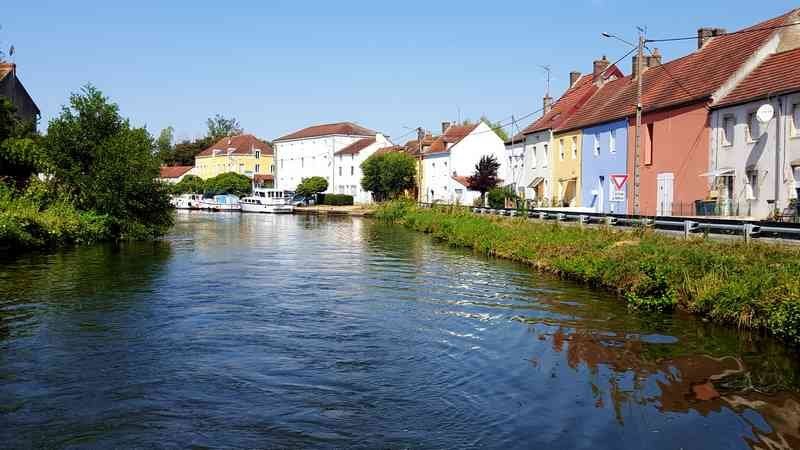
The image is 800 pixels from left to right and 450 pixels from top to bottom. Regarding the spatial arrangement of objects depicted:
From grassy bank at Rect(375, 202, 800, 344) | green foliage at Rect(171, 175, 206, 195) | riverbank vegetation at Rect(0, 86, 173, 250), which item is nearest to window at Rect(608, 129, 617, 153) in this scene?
grassy bank at Rect(375, 202, 800, 344)

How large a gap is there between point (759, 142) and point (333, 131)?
85.0m

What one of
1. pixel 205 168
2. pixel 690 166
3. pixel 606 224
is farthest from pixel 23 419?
pixel 205 168

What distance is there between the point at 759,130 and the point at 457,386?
24.0 m

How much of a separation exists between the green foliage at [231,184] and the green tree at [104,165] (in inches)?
2830

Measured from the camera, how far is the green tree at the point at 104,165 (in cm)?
3809

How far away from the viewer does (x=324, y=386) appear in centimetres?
1109

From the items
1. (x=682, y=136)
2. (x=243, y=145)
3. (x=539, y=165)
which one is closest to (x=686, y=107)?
(x=682, y=136)

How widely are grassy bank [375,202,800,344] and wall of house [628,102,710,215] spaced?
8480mm

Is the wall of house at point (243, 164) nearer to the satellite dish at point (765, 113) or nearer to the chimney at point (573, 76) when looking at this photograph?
the chimney at point (573, 76)

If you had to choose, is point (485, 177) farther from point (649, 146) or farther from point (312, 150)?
point (312, 150)

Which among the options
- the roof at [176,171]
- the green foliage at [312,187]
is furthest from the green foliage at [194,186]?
the green foliage at [312,187]

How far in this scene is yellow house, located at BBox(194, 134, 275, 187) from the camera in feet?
415

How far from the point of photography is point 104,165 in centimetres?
3853

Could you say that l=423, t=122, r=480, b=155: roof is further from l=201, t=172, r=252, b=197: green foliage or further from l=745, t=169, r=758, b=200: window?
l=745, t=169, r=758, b=200: window
